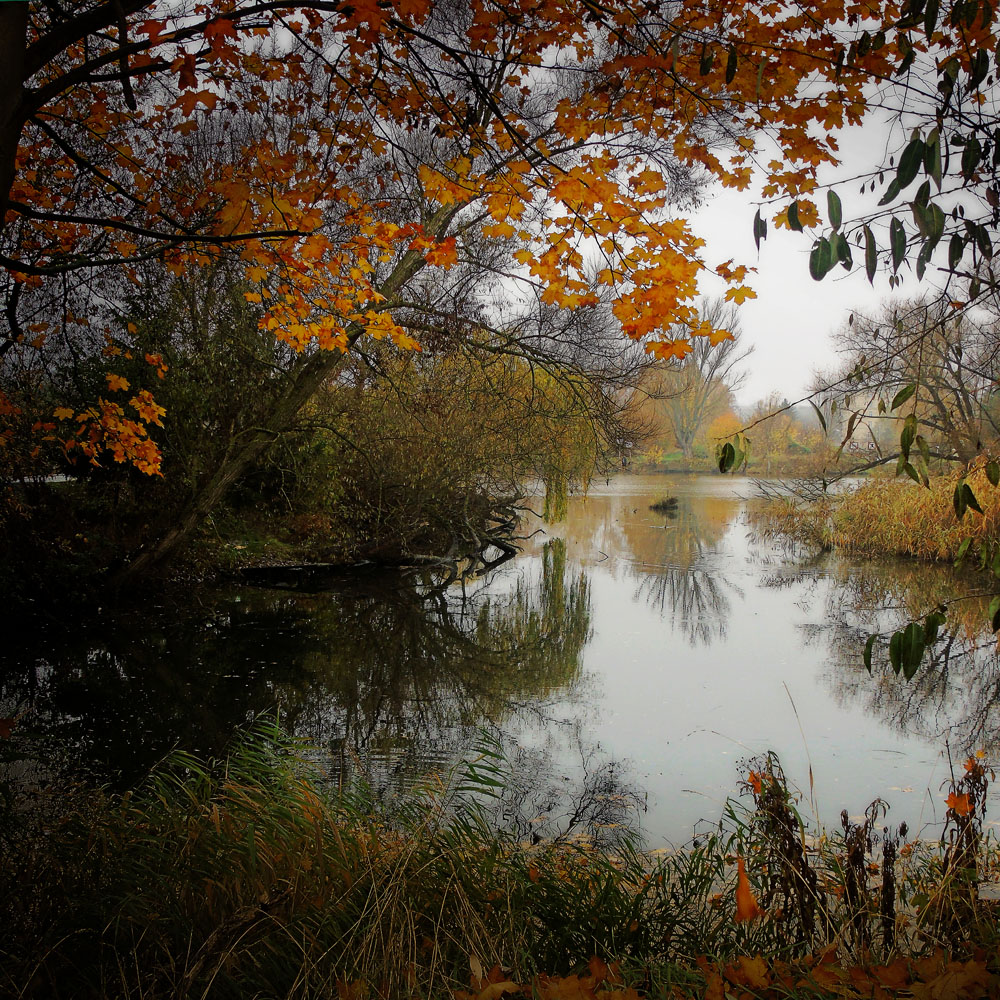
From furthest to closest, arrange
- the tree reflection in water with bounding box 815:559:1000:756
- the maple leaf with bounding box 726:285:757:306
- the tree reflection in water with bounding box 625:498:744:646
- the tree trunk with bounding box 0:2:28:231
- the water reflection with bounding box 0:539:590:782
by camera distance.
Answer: the tree reflection in water with bounding box 625:498:744:646 → the tree reflection in water with bounding box 815:559:1000:756 → the water reflection with bounding box 0:539:590:782 → the maple leaf with bounding box 726:285:757:306 → the tree trunk with bounding box 0:2:28:231

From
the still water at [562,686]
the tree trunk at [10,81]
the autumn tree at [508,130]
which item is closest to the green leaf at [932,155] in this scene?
the autumn tree at [508,130]

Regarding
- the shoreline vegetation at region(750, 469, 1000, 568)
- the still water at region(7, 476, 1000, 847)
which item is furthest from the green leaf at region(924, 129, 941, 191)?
the shoreline vegetation at region(750, 469, 1000, 568)

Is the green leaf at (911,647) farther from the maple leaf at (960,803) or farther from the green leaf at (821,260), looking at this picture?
the maple leaf at (960,803)

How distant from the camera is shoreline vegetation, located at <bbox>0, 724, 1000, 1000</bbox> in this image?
79.2 inches

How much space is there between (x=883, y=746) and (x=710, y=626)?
137 inches

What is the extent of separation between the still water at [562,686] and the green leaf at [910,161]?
2.78 metres

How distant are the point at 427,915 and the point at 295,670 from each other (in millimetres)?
4594

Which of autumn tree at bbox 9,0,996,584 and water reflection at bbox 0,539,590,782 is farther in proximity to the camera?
water reflection at bbox 0,539,590,782

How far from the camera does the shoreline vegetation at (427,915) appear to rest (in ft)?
6.60

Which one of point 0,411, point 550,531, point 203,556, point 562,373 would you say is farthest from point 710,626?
point 550,531

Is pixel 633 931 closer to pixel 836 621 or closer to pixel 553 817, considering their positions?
pixel 553 817

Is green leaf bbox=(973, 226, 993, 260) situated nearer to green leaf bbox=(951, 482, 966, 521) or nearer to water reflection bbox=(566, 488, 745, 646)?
green leaf bbox=(951, 482, 966, 521)

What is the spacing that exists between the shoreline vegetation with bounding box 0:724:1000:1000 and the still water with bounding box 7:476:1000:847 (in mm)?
962

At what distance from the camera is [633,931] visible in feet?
8.14
